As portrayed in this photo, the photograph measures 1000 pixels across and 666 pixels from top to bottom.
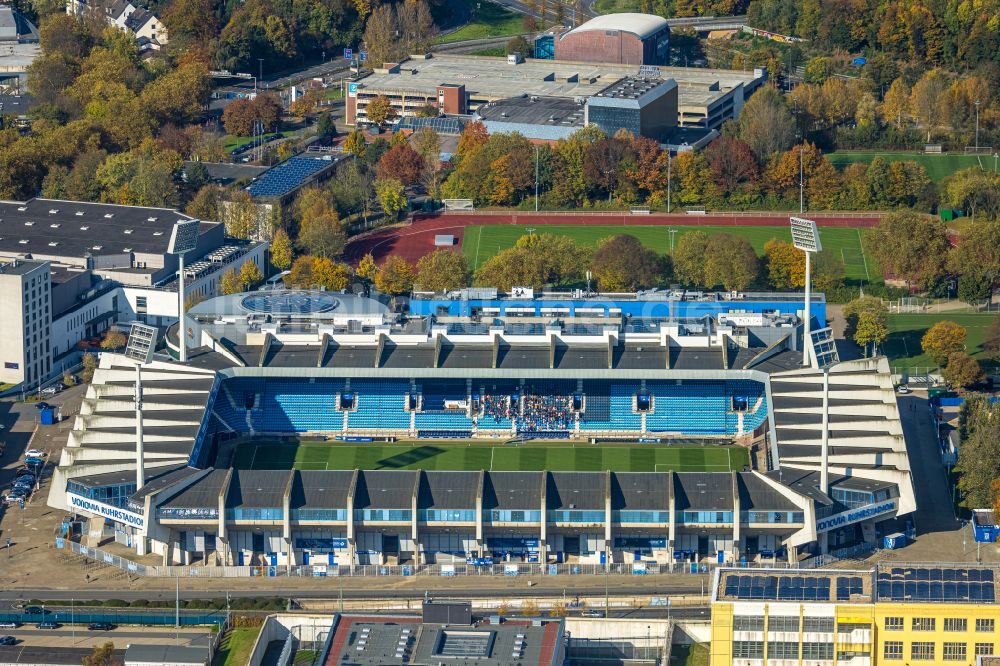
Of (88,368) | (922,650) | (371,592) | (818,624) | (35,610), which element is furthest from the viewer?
(88,368)

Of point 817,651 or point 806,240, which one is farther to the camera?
point 806,240

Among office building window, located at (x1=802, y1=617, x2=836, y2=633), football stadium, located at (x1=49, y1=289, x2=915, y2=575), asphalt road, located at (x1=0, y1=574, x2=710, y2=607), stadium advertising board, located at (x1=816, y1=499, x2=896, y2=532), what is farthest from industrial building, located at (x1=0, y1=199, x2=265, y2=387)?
office building window, located at (x1=802, y1=617, x2=836, y2=633)

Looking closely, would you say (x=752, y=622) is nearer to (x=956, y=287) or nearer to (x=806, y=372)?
(x=806, y=372)

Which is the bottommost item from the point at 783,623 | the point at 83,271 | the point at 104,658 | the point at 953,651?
the point at 104,658

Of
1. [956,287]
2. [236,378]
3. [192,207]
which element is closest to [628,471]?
[236,378]

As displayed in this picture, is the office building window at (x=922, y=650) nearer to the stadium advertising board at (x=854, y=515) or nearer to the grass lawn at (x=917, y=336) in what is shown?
the stadium advertising board at (x=854, y=515)

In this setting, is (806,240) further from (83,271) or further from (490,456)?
(83,271)

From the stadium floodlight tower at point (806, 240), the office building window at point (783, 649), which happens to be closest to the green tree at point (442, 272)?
the stadium floodlight tower at point (806, 240)

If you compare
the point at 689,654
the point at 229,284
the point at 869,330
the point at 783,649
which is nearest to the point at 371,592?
the point at 689,654
